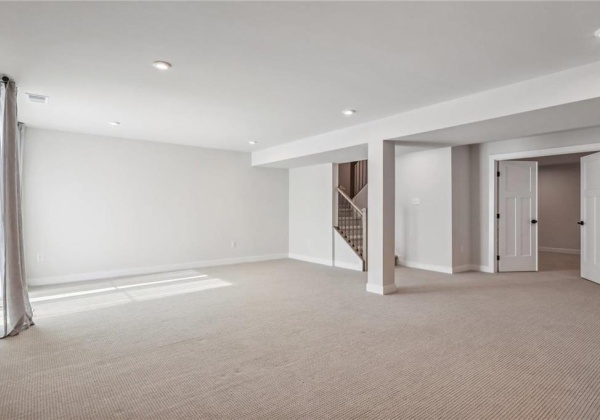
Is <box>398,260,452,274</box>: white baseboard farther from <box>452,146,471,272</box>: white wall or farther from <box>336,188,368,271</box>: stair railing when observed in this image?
<box>336,188,368,271</box>: stair railing

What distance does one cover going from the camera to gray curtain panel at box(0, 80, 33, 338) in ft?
11.1

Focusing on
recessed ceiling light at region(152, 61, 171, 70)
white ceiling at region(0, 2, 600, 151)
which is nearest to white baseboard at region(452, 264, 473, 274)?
white ceiling at region(0, 2, 600, 151)

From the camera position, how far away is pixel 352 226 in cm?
789

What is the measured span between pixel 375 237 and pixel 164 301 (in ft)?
9.93

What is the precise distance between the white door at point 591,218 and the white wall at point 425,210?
204cm

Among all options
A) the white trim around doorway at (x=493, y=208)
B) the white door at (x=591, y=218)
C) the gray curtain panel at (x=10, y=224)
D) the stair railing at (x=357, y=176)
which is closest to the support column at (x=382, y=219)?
the white trim around doorway at (x=493, y=208)

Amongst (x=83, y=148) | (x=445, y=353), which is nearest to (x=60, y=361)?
(x=445, y=353)

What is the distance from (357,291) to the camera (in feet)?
16.3

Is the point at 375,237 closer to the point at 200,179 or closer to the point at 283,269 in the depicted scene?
the point at 283,269

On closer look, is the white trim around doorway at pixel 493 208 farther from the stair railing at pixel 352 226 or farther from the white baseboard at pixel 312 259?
the white baseboard at pixel 312 259

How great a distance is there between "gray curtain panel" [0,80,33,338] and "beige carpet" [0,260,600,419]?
29 cm

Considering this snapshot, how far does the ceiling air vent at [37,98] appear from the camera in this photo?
3.88 m

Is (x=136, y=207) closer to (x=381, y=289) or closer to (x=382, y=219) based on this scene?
(x=382, y=219)

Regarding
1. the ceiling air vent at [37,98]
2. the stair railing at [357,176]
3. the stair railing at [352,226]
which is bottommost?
the stair railing at [352,226]
